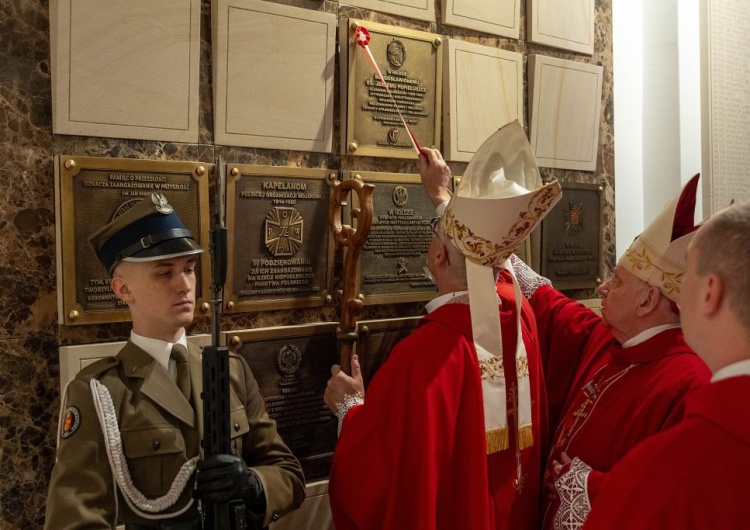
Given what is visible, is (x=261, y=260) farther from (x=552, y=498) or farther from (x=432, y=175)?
(x=552, y=498)

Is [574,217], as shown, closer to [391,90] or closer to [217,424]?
[391,90]

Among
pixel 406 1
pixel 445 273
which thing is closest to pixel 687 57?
pixel 406 1

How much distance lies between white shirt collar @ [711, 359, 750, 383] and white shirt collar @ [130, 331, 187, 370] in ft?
5.27

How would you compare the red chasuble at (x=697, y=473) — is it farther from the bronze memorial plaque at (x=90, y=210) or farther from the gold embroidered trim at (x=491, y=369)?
the bronze memorial plaque at (x=90, y=210)

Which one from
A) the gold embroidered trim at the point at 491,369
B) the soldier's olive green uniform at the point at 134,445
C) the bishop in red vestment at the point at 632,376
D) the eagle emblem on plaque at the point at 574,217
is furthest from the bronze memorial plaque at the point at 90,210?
the eagle emblem on plaque at the point at 574,217

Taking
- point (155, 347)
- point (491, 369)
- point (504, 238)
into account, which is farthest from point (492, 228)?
point (155, 347)

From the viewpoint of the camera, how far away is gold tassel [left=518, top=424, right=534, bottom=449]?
2908 mm

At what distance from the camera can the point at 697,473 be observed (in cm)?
169

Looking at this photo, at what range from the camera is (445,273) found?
9.70ft

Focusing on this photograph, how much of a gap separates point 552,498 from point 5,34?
8.54ft

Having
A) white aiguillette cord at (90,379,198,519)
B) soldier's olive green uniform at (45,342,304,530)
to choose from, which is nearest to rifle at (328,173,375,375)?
soldier's olive green uniform at (45,342,304,530)

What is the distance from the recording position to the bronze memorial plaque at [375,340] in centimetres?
355

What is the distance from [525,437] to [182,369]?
4.28ft

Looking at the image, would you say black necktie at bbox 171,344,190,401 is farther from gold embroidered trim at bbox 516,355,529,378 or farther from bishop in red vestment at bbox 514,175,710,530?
bishop in red vestment at bbox 514,175,710,530
